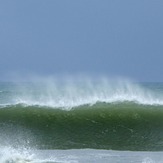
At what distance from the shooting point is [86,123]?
15.9 m

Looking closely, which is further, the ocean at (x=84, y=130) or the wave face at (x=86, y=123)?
the wave face at (x=86, y=123)

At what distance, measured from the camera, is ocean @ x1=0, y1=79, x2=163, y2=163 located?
1210cm

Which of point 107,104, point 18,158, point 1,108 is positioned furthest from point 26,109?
point 18,158

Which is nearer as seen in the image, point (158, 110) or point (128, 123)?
point (128, 123)

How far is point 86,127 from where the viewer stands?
615 inches

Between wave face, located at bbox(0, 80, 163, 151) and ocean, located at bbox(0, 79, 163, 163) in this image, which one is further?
wave face, located at bbox(0, 80, 163, 151)

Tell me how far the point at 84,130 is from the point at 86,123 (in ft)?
1.56

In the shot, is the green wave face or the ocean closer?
the ocean

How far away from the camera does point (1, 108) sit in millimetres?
17609

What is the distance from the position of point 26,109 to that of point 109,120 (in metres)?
3.29

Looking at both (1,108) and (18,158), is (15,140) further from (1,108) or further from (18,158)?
(1,108)

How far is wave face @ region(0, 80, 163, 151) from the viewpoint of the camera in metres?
14.4

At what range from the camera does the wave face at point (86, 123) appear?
14.4 m

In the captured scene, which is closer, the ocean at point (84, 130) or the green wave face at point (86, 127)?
the ocean at point (84, 130)
